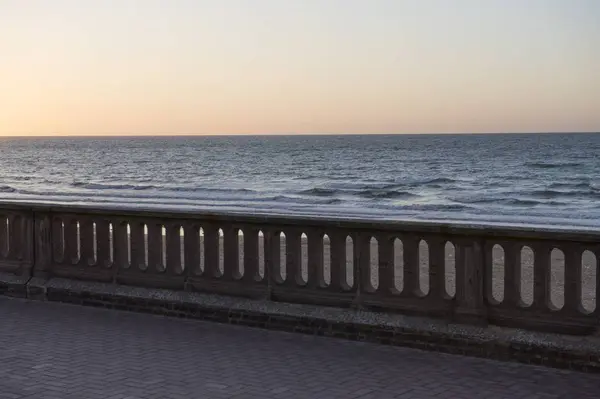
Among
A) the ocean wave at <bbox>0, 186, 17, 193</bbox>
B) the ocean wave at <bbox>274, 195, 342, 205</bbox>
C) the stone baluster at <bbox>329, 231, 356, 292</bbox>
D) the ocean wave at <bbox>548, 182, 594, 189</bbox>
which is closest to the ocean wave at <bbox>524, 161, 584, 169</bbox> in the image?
the ocean wave at <bbox>548, 182, 594, 189</bbox>

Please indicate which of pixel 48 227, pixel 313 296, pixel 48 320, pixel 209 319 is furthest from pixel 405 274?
pixel 48 227

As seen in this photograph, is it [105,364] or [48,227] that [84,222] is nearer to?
[48,227]

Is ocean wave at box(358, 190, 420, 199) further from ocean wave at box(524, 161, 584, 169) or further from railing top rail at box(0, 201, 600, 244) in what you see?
railing top rail at box(0, 201, 600, 244)

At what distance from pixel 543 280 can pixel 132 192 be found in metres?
51.7

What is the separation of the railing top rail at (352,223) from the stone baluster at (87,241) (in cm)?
11

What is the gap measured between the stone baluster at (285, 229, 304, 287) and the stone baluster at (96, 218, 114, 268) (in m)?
2.13

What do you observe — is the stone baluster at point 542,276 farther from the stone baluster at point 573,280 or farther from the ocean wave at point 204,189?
the ocean wave at point 204,189

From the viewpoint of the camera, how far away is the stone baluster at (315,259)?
8.02m

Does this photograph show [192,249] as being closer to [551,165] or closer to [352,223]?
[352,223]

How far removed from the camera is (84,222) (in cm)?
939

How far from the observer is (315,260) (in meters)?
8.04

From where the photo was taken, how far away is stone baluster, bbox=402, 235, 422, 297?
759 centimetres

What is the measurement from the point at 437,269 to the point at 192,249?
99.8 inches

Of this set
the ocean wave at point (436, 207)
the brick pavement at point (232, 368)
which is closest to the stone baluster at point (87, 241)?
the brick pavement at point (232, 368)
